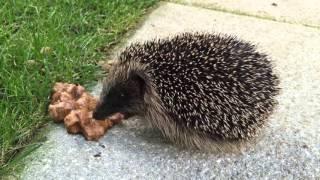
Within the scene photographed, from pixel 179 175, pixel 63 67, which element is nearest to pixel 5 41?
pixel 63 67

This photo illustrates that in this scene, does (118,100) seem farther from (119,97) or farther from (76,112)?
(76,112)

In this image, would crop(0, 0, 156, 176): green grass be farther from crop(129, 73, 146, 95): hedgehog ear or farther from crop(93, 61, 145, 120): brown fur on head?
crop(129, 73, 146, 95): hedgehog ear

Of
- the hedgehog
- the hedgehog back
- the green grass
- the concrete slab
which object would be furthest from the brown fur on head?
the concrete slab

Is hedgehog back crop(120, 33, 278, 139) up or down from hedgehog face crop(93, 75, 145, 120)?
up

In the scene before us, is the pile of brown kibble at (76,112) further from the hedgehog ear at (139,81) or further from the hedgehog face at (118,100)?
the hedgehog ear at (139,81)

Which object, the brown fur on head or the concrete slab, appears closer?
the brown fur on head

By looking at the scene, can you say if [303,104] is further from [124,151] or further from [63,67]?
[63,67]

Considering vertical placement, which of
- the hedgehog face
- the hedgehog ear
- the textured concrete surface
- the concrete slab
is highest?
the concrete slab
